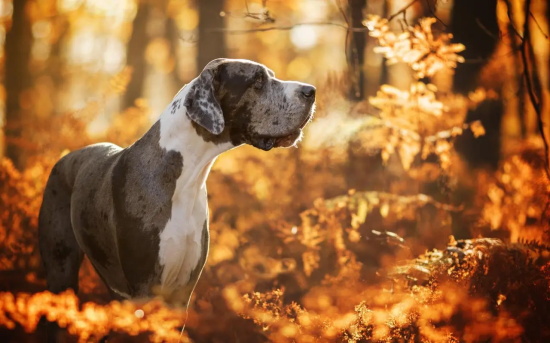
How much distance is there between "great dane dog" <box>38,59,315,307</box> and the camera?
13.0 feet

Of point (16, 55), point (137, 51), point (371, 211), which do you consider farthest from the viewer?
point (137, 51)

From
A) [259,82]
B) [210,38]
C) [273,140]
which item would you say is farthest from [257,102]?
[210,38]

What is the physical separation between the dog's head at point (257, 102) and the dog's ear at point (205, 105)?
51mm

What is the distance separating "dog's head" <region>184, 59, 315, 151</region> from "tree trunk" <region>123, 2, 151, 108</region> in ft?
45.6

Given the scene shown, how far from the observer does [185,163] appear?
4.05m

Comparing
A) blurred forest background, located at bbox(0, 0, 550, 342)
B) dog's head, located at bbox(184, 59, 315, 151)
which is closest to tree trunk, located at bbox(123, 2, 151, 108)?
blurred forest background, located at bbox(0, 0, 550, 342)

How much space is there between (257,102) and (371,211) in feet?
11.5

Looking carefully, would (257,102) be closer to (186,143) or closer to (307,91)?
(307,91)

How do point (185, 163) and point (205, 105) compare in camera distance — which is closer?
point (205, 105)

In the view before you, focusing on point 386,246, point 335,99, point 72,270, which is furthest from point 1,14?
point 386,246

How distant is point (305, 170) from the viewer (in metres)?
8.18

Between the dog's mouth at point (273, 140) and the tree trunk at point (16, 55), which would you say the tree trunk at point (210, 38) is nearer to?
the tree trunk at point (16, 55)

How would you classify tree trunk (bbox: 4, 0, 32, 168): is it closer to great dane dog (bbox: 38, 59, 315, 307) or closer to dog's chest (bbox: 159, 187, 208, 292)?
great dane dog (bbox: 38, 59, 315, 307)

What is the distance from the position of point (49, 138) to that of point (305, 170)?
3852mm
